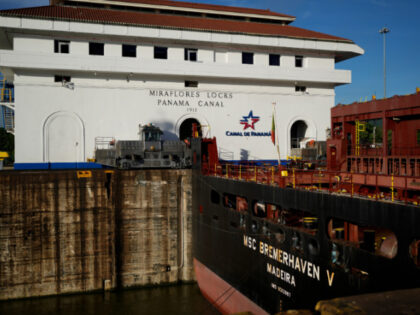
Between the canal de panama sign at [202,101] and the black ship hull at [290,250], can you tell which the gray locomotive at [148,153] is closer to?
the black ship hull at [290,250]

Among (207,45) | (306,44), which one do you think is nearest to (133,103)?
(207,45)

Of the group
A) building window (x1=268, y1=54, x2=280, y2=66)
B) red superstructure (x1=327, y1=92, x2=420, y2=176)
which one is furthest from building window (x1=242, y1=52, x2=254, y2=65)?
red superstructure (x1=327, y1=92, x2=420, y2=176)

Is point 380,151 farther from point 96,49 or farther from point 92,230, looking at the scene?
point 96,49

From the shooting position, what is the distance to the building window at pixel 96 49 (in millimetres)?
25109

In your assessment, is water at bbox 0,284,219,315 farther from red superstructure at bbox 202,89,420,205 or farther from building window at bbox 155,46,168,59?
building window at bbox 155,46,168,59

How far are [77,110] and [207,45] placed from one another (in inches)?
406

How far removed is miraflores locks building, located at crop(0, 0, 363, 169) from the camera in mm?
23875

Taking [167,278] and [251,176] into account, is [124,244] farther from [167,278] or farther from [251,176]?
[251,176]

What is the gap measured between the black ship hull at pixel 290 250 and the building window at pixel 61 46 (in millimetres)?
13097

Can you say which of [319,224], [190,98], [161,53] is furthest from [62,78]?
[319,224]

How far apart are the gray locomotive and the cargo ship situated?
1.50m

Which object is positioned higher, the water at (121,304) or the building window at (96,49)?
the building window at (96,49)

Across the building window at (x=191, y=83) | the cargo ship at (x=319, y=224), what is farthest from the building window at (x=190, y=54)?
the cargo ship at (x=319, y=224)

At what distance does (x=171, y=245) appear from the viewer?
68.2ft
